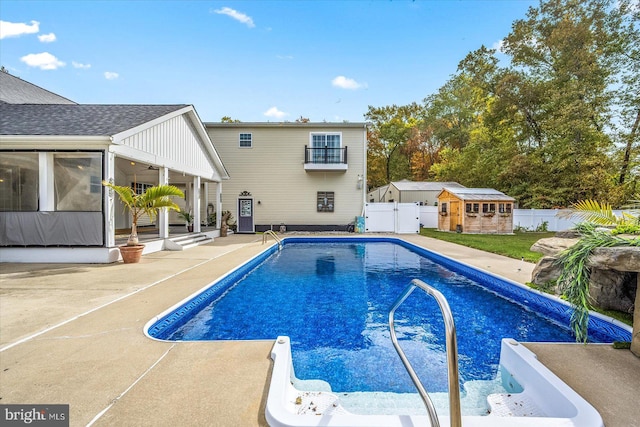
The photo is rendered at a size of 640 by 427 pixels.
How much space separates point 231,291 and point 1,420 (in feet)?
13.2

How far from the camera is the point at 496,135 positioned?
73.0ft

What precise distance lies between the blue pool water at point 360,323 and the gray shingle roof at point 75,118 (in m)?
5.51

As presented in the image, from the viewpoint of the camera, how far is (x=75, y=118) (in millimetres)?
8547

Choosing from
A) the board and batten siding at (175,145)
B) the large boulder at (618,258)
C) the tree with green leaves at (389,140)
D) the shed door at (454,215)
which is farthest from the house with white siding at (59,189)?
the tree with green leaves at (389,140)

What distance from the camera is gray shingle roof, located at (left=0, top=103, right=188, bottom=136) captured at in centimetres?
749

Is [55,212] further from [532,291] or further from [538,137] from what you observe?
[538,137]

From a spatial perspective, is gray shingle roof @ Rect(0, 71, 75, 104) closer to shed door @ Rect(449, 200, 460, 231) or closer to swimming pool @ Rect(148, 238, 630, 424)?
swimming pool @ Rect(148, 238, 630, 424)

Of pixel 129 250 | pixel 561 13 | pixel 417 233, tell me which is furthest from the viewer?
pixel 561 13

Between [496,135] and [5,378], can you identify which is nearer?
[5,378]

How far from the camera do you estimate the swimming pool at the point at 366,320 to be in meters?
3.28

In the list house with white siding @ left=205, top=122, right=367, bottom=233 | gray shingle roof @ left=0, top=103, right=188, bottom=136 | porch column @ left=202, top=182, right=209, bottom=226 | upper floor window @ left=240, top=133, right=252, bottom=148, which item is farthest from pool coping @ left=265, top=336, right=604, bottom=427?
upper floor window @ left=240, top=133, right=252, bottom=148

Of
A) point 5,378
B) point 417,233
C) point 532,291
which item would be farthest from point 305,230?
point 5,378

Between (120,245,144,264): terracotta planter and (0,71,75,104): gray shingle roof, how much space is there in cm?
817

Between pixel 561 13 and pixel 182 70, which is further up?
pixel 561 13
